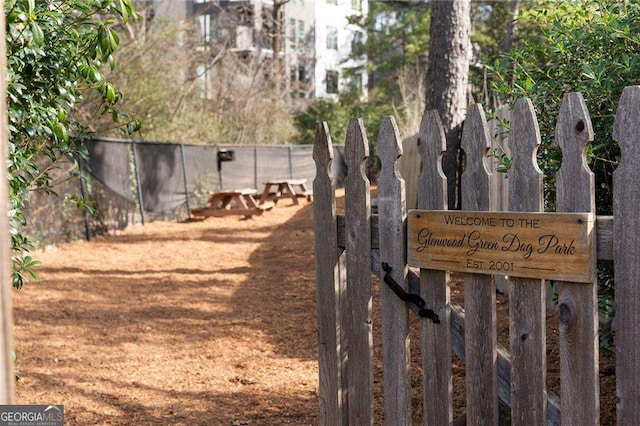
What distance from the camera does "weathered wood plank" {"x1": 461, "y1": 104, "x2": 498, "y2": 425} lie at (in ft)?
10.8

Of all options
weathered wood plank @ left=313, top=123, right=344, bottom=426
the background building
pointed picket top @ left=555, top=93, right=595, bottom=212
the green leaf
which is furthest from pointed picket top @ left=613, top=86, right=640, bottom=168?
the background building

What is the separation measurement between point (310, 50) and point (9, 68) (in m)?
36.1

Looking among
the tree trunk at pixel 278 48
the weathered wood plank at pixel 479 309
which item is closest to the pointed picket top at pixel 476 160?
the weathered wood plank at pixel 479 309

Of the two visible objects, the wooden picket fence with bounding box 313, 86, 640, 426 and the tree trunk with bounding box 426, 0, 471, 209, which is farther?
the tree trunk with bounding box 426, 0, 471, 209

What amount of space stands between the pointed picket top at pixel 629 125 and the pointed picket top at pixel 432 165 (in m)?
0.78

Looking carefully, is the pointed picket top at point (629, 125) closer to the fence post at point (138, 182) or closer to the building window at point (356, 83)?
the fence post at point (138, 182)

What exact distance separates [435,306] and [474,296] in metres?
0.21

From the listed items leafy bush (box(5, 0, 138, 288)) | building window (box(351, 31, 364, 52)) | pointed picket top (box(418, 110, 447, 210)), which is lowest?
pointed picket top (box(418, 110, 447, 210))

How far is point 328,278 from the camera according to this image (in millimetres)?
3898

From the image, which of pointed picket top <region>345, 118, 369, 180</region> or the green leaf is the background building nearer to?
the green leaf

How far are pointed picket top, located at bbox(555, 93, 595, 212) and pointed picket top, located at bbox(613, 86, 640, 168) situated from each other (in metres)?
0.11

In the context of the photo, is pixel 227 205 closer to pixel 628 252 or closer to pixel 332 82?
pixel 628 252

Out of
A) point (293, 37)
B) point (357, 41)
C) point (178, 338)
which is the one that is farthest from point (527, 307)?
point (293, 37)

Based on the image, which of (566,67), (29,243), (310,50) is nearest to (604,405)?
(566,67)
